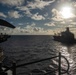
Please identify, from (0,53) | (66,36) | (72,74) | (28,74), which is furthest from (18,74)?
(66,36)

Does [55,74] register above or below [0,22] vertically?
below

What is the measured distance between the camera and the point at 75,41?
140750 millimetres

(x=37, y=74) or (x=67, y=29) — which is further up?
(x=67, y=29)

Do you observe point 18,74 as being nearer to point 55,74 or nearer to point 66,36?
point 55,74

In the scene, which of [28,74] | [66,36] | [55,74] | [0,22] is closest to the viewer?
[0,22]

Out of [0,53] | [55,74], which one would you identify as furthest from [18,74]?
[0,53]

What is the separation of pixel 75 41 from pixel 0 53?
13720 cm

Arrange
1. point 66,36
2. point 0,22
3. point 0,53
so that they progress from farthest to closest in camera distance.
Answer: point 66,36 → point 0,53 → point 0,22

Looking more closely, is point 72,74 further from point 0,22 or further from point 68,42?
point 68,42

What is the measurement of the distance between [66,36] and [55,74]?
11425cm

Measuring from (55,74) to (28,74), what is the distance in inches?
218

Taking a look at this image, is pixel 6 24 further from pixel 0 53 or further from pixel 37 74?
pixel 37 74

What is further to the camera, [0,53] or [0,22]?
[0,53]

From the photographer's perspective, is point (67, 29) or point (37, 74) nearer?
point (37, 74)
